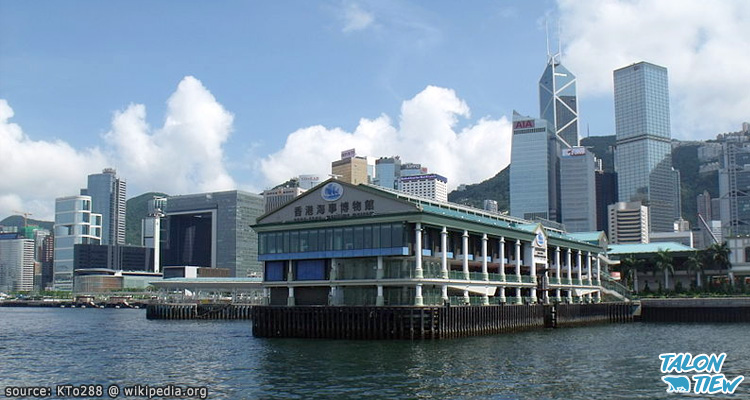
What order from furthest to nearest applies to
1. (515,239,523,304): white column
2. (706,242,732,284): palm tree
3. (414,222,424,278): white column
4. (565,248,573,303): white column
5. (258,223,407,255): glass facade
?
(706,242,732,284): palm tree → (565,248,573,303): white column → (515,239,523,304): white column → (258,223,407,255): glass facade → (414,222,424,278): white column

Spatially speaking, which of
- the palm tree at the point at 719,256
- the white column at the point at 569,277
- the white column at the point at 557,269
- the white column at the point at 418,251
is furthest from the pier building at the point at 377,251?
the palm tree at the point at 719,256

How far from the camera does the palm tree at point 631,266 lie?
563ft

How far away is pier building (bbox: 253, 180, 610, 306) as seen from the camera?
3546 inches

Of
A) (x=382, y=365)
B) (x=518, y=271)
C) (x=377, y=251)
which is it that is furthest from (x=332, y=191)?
(x=382, y=365)

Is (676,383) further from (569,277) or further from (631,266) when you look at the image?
(631,266)

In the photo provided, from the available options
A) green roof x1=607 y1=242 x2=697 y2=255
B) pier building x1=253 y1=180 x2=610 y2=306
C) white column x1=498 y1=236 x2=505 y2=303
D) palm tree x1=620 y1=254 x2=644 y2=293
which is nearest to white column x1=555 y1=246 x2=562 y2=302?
pier building x1=253 y1=180 x2=610 y2=306

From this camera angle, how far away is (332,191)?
314ft

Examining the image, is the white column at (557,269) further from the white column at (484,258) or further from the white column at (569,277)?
the white column at (484,258)

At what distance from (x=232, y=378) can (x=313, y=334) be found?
32.3m

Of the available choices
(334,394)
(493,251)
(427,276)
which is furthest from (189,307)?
(334,394)

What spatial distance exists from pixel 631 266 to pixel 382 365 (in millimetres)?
121305

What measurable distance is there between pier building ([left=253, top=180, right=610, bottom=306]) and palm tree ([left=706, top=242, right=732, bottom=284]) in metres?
75.0

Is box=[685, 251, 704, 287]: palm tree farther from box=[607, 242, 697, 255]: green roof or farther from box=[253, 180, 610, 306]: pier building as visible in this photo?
box=[253, 180, 610, 306]: pier building

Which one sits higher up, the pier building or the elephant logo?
the pier building
